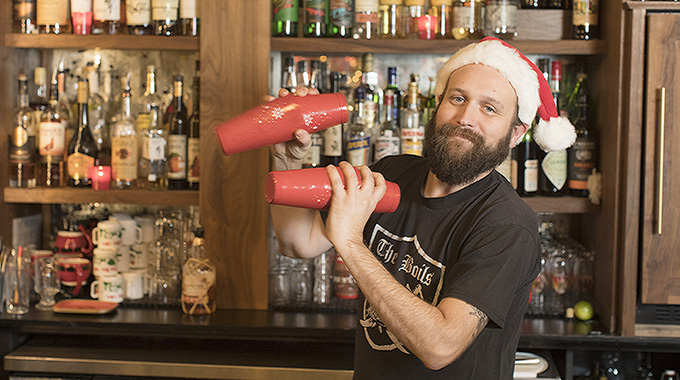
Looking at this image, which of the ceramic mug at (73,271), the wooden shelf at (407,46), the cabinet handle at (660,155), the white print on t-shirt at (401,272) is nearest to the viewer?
the white print on t-shirt at (401,272)

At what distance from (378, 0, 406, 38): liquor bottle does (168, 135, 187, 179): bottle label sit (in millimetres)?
735

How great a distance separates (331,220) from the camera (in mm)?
1192

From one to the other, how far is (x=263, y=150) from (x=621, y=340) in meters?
1.21

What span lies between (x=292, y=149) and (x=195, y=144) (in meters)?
0.86

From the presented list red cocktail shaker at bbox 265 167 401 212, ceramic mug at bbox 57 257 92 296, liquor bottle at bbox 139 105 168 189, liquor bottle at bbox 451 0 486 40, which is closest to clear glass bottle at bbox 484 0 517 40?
liquor bottle at bbox 451 0 486 40

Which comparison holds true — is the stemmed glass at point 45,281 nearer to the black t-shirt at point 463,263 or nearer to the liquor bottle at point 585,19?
the black t-shirt at point 463,263

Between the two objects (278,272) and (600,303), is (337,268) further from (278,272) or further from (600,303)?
(600,303)

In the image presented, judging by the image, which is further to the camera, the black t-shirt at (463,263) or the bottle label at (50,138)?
the bottle label at (50,138)

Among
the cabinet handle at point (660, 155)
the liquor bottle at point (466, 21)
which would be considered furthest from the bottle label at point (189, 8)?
the cabinet handle at point (660, 155)

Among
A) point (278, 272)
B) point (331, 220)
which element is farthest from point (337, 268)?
point (331, 220)

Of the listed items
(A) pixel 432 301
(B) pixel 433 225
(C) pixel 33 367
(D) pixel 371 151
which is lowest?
(C) pixel 33 367

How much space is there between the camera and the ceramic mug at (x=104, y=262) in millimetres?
2342

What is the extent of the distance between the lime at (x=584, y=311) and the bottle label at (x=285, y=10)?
1272mm

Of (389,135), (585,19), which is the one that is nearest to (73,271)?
(389,135)
